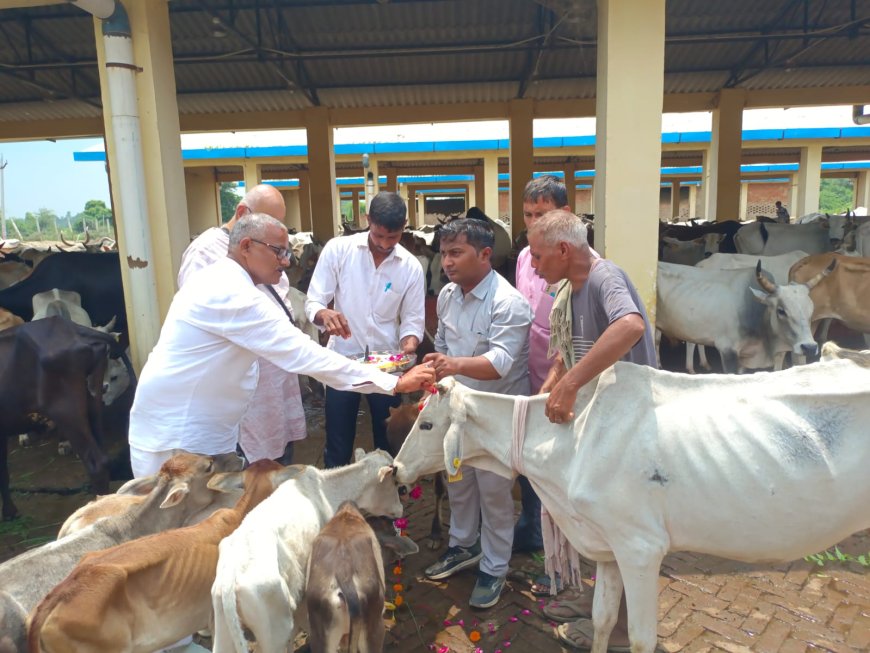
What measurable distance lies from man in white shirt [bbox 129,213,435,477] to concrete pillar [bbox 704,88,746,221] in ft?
38.9

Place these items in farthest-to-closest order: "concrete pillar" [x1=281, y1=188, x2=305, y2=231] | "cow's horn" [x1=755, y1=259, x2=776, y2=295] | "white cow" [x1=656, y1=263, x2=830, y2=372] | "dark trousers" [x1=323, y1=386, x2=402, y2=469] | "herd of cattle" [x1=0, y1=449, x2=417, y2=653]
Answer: "concrete pillar" [x1=281, y1=188, x2=305, y2=231] → "cow's horn" [x1=755, y1=259, x2=776, y2=295] → "white cow" [x1=656, y1=263, x2=830, y2=372] → "dark trousers" [x1=323, y1=386, x2=402, y2=469] → "herd of cattle" [x1=0, y1=449, x2=417, y2=653]

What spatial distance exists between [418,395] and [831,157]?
2501cm

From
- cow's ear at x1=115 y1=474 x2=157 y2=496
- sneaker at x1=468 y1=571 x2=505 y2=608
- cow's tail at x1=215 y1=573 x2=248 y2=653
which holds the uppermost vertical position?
cow's ear at x1=115 y1=474 x2=157 y2=496

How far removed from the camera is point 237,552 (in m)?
2.44

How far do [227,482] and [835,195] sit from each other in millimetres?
66550

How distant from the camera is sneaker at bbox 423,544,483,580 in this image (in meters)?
3.84

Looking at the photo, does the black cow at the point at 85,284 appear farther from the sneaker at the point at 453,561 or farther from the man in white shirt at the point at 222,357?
the sneaker at the point at 453,561

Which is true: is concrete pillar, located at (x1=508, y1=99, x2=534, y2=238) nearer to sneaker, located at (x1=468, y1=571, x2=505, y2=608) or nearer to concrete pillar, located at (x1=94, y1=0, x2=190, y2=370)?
concrete pillar, located at (x1=94, y1=0, x2=190, y2=370)

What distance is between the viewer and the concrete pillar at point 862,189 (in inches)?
1133

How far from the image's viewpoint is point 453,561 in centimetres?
388

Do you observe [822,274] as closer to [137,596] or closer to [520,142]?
[137,596]

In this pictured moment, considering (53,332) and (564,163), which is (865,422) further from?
(564,163)

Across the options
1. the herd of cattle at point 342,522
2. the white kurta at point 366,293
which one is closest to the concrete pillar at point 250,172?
the white kurta at point 366,293

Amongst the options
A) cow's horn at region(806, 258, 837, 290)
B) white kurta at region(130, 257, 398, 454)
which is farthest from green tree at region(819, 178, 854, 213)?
white kurta at region(130, 257, 398, 454)
